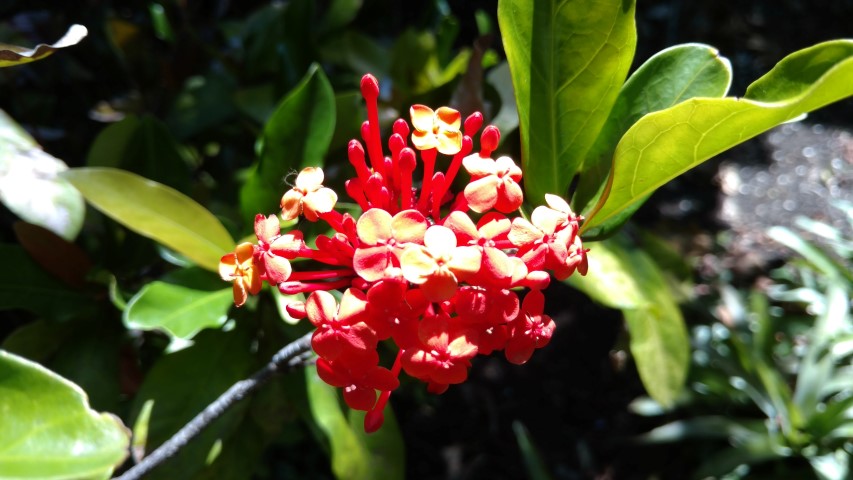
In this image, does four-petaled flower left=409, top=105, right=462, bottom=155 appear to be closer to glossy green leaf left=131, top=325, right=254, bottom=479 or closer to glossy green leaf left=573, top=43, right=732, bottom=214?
glossy green leaf left=573, top=43, right=732, bottom=214

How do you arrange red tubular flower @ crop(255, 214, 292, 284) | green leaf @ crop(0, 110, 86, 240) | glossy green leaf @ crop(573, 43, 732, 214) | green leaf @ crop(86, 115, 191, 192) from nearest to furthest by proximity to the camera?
1. red tubular flower @ crop(255, 214, 292, 284)
2. glossy green leaf @ crop(573, 43, 732, 214)
3. green leaf @ crop(0, 110, 86, 240)
4. green leaf @ crop(86, 115, 191, 192)

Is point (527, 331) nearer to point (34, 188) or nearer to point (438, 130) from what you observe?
point (438, 130)

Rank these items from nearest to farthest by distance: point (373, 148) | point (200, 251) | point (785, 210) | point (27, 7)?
point (373, 148), point (200, 251), point (27, 7), point (785, 210)

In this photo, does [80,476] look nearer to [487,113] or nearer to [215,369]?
[215,369]

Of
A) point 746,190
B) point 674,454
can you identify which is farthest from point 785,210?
point 674,454

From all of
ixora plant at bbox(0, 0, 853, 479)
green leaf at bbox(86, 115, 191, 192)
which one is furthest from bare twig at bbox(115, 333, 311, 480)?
green leaf at bbox(86, 115, 191, 192)

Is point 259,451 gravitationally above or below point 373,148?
below
